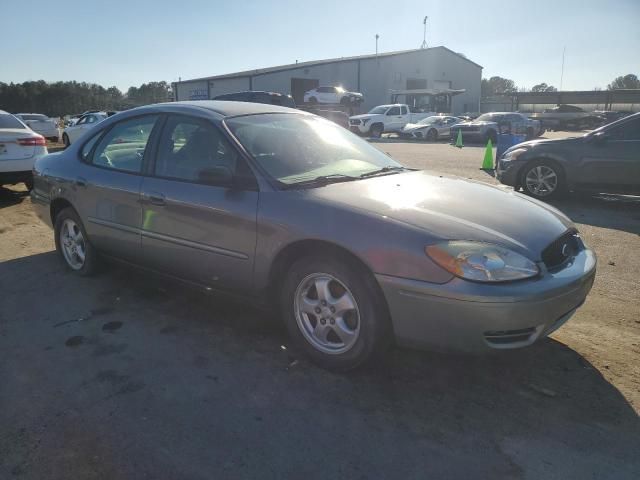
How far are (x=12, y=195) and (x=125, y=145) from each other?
251 inches

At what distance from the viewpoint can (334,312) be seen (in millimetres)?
2965

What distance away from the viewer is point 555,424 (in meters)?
2.55

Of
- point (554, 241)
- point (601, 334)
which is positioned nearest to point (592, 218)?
point (601, 334)

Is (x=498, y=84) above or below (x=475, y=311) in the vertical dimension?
above

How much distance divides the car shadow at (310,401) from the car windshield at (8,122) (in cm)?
622

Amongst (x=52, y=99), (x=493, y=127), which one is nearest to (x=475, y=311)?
(x=493, y=127)

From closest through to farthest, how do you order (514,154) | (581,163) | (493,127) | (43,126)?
(581,163)
(514,154)
(43,126)
(493,127)

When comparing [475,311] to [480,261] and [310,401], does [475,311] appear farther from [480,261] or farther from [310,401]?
[310,401]

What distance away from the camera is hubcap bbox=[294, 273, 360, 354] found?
9.59ft

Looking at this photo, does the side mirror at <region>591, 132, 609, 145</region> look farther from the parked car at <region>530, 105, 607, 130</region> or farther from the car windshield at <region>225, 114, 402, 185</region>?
the parked car at <region>530, 105, 607, 130</region>

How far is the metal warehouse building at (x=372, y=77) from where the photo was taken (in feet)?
153

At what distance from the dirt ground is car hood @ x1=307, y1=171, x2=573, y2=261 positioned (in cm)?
78

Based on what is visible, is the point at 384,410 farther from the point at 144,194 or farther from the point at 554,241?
the point at 144,194

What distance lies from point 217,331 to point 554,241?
7.47ft
